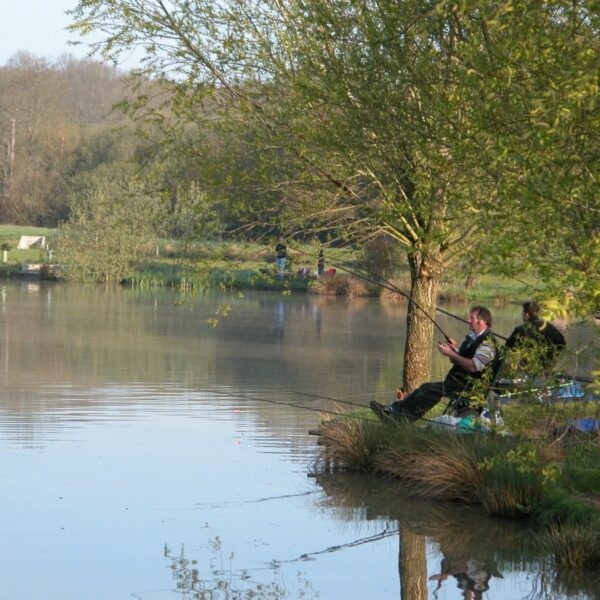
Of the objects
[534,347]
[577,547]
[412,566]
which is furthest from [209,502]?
[577,547]

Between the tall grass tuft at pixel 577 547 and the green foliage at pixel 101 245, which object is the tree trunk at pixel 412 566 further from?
the green foliage at pixel 101 245

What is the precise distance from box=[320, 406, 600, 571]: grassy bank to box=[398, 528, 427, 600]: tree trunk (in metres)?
0.75

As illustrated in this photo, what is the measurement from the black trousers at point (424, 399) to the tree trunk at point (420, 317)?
2.09 meters

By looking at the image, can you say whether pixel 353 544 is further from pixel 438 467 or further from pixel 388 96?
pixel 388 96

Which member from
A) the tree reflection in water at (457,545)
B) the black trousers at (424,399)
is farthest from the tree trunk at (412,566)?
the black trousers at (424,399)

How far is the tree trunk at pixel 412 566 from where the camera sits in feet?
29.9

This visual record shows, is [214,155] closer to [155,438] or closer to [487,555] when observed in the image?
[155,438]

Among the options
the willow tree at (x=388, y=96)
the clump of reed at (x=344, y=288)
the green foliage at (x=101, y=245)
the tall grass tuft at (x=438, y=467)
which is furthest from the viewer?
the green foliage at (x=101, y=245)

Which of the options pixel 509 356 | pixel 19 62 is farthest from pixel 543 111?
pixel 19 62

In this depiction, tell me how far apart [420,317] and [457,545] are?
562 centimetres

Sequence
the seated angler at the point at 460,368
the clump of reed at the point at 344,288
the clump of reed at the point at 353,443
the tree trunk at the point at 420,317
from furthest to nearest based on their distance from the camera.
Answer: the clump of reed at the point at 344,288 → the tree trunk at the point at 420,317 → the clump of reed at the point at 353,443 → the seated angler at the point at 460,368

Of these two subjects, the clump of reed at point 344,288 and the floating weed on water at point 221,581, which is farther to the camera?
the clump of reed at point 344,288

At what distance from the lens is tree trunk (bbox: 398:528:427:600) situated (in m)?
9.11

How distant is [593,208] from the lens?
7773 millimetres
